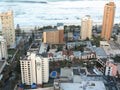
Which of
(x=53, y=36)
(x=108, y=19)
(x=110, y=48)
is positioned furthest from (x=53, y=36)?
(x=108, y=19)

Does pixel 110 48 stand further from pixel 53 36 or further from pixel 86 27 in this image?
pixel 53 36

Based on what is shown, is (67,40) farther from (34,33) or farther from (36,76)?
(36,76)

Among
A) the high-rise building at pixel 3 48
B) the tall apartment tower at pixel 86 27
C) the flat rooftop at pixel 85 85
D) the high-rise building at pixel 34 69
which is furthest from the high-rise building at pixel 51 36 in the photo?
the flat rooftop at pixel 85 85

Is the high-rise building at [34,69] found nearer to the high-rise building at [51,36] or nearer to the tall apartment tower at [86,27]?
the high-rise building at [51,36]

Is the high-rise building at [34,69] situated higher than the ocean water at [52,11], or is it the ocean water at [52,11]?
the ocean water at [52,11]

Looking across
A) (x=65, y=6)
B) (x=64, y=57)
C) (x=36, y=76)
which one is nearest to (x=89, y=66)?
(x=64, y=57)
